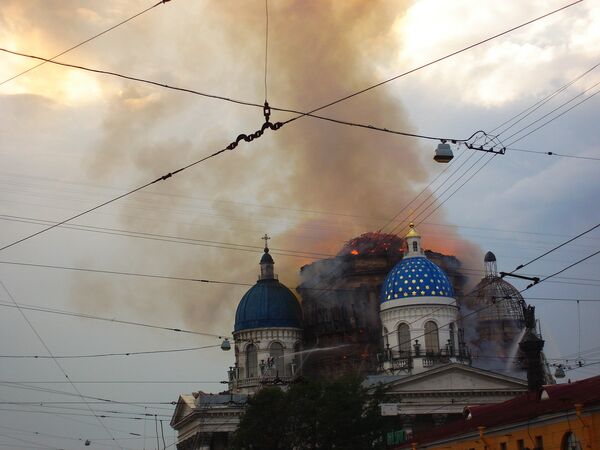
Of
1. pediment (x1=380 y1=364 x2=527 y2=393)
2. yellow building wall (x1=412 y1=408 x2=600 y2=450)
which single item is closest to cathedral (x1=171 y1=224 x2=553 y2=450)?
pediment (x1=380 y1=364 x2=527 y2=393)

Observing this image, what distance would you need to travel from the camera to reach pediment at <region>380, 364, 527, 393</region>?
242 feet

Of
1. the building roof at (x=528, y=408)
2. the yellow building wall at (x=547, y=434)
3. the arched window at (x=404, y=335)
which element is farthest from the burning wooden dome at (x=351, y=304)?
the yellow building wall at (x=547, y=434)

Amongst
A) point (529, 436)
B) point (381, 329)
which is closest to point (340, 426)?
point (529, 436)

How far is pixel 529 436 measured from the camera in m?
38.2

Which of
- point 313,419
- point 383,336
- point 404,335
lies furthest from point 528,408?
point 383,336

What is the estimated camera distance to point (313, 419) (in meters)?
53.1

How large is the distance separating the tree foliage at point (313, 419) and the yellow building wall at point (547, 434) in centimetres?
861

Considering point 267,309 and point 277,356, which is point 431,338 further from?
point 267,309

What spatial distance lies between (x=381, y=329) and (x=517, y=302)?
1463 centimetres

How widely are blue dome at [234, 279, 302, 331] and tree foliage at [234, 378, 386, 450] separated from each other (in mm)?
33233

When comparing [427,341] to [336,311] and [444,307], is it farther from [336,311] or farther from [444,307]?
[336,311]

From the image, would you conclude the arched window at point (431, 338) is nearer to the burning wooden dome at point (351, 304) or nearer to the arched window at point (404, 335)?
the arched window at point (404, 335)

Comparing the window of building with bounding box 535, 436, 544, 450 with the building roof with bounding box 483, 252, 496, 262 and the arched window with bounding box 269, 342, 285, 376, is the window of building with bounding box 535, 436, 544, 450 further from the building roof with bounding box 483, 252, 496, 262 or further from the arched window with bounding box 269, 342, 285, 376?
the building roof with bounding box 483, 252, 496, 262

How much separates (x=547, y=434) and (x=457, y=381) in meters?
38.3
